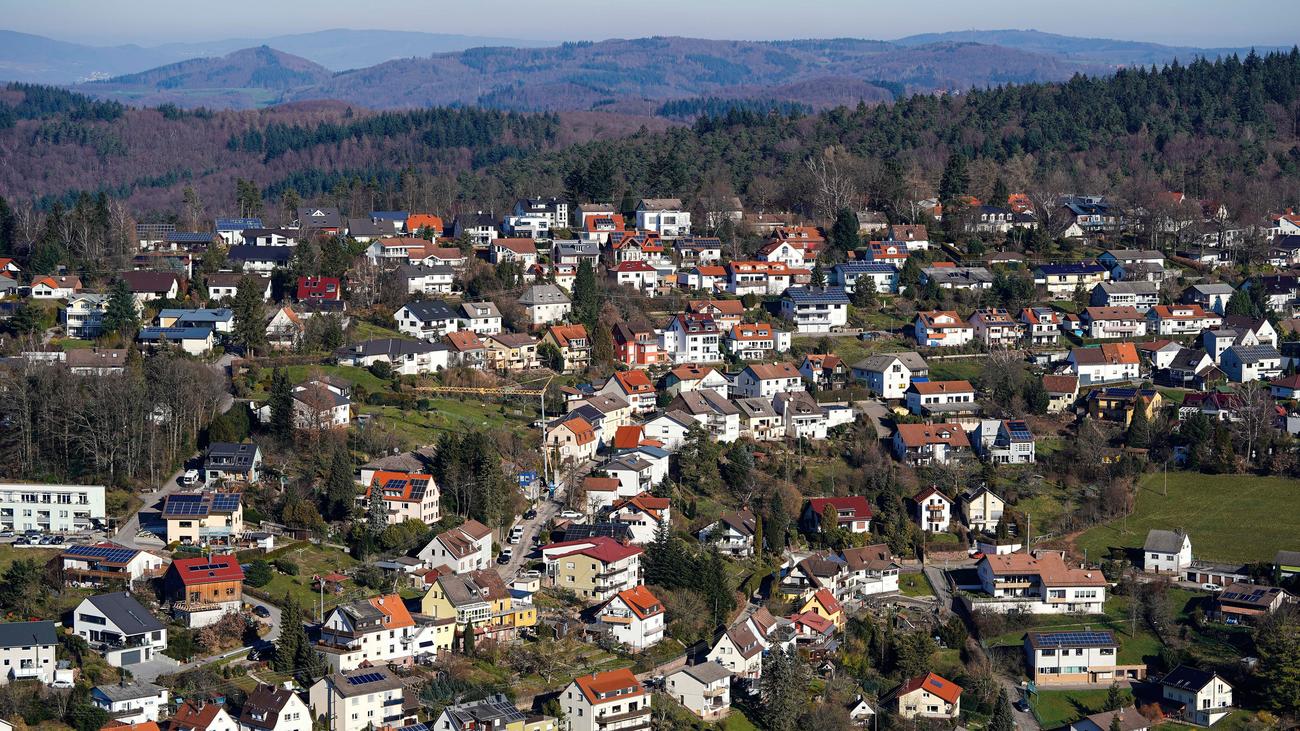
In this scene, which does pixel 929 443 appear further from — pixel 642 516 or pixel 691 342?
pixel 642 516

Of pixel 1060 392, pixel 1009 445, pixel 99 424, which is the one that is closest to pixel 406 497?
pixel 99 424

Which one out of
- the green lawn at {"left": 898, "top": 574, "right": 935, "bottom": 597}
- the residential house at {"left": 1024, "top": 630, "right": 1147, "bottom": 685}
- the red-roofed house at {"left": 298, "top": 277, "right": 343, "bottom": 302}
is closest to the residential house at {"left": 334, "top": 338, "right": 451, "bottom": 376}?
the red-roofed house at {"left": 298, "top": 277, "right": 343, "bottom": 302}

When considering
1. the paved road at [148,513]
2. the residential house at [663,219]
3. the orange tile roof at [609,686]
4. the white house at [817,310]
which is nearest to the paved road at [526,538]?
the orange tile roof at [609,686]

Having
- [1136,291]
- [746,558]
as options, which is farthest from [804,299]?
[746,558]

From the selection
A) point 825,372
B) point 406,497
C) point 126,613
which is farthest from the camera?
point 825,372

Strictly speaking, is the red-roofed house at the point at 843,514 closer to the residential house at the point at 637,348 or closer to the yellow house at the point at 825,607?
the yellow house at the point at 825,607
